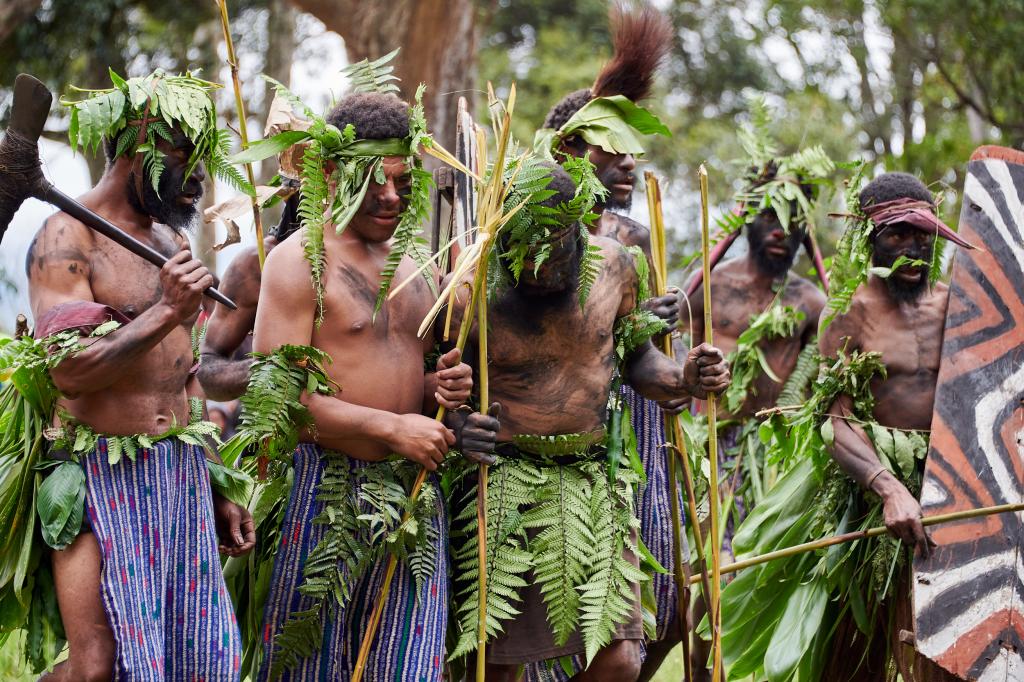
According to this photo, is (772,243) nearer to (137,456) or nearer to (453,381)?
(453,381)

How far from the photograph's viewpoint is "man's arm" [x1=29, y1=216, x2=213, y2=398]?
368cm

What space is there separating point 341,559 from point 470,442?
0.50 metres

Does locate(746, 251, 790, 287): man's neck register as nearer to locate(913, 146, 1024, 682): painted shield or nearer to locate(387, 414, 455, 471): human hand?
locate(913, 146, 1024, 682): painted shield

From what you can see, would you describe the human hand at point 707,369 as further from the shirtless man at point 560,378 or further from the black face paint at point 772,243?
the black face paint at point 772,243

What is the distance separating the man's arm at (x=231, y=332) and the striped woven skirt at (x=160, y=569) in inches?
10.8

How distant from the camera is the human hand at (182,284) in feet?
12.1

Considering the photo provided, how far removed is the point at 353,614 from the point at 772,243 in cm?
386

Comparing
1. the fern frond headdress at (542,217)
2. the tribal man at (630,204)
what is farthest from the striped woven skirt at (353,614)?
the fern frond headdress at (542,217)

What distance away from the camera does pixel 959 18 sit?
13.6 m

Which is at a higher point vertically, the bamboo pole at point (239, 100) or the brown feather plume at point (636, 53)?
the brown feather plume at point (636, 53)

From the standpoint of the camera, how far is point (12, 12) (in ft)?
28.0

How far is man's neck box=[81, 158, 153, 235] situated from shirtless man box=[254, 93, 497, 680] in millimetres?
504

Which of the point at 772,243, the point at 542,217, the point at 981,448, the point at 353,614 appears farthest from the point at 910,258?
the point at 353,614

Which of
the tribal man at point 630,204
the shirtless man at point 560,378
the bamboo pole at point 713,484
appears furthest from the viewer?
the tribal man at point 630,204
